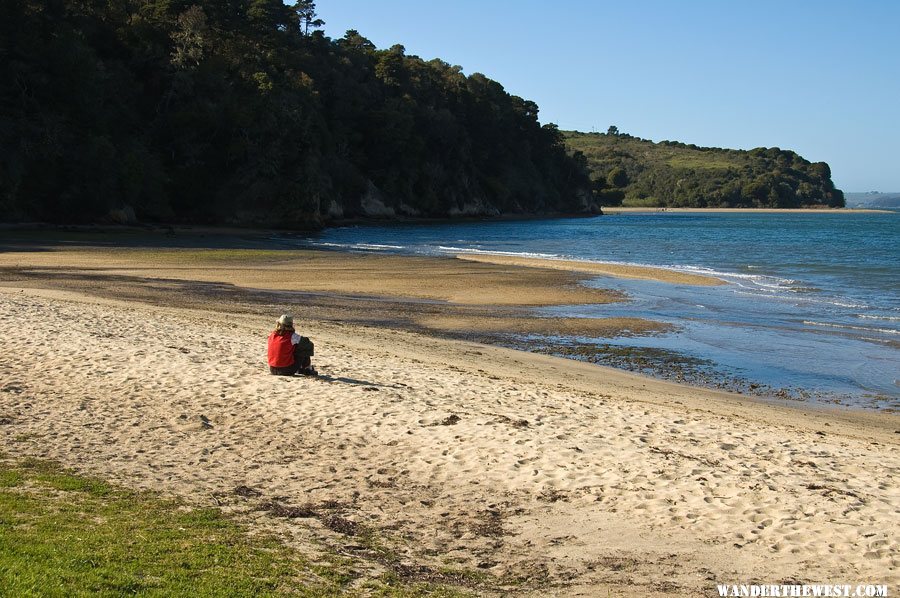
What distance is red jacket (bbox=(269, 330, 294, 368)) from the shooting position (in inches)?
456

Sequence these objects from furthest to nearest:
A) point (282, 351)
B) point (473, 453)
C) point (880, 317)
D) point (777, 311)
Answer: point (777, 311)
point (880, 317)
point (282, 351)
point (473, 453)

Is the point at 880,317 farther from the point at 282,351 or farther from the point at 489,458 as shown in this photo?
the point at 489,458

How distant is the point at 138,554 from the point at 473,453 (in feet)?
12.9

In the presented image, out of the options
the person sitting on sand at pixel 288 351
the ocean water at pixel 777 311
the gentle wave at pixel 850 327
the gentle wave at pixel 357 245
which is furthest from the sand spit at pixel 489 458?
the gentle wave at pixel 357 245

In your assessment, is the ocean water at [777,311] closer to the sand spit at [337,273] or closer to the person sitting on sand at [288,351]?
the sand spit at [337,273]

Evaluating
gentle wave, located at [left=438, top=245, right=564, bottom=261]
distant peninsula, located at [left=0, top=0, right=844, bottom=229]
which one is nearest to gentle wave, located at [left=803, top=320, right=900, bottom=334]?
gentle wave, located at [left=438, top=245, right=564, bottom=261]

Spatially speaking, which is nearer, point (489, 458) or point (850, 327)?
point (489, 458)

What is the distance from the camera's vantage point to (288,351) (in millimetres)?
11656

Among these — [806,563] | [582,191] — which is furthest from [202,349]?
[582,191]

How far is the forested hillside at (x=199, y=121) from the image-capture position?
49438 millimetres

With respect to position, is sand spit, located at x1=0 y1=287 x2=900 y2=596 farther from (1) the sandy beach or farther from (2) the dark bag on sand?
(2) the dark bag on sand

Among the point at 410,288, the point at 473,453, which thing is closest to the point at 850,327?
the point at 410,288

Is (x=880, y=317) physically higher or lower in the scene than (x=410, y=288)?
lower

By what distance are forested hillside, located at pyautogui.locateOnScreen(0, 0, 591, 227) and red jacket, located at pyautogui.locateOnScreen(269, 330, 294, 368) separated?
3932cm
